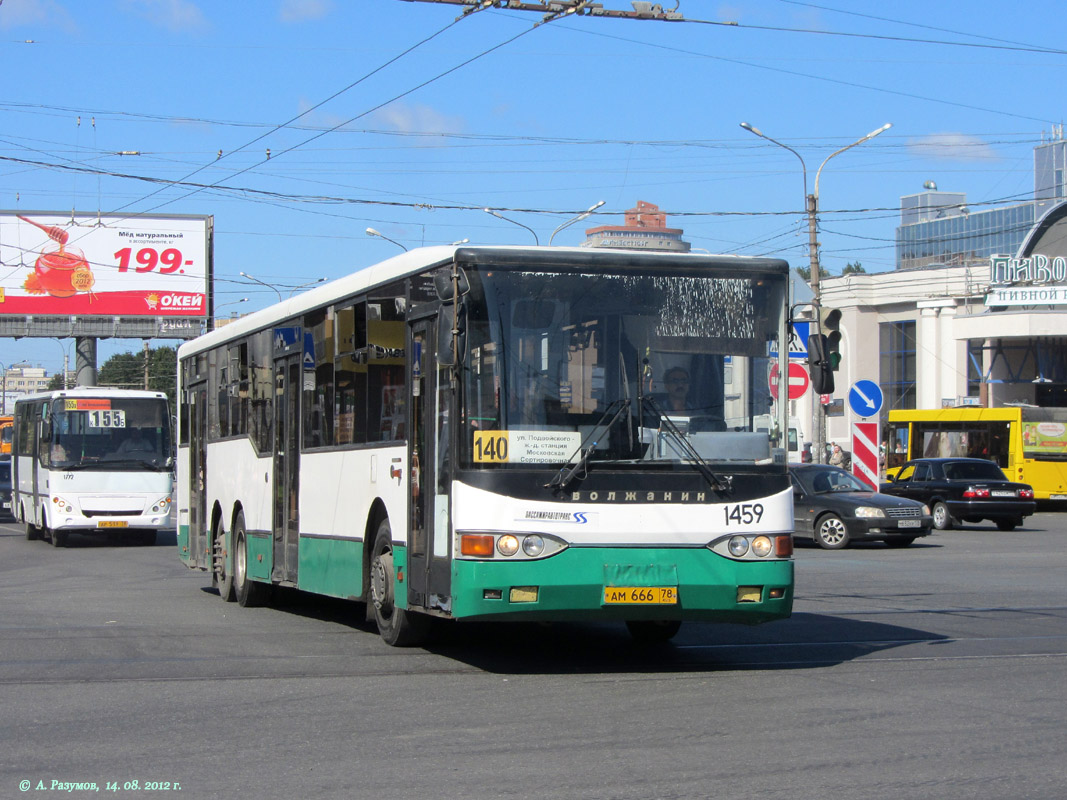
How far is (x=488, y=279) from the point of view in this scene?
9547 millimetres

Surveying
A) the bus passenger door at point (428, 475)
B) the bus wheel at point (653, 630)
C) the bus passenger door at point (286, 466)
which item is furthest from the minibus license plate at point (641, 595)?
the bus passenger door at point (286, 466)

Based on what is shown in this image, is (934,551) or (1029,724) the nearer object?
(1029,724)

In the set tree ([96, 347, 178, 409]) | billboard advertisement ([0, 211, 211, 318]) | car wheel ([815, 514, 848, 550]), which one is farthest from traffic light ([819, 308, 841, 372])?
tree ([96, 347, 178, 409])

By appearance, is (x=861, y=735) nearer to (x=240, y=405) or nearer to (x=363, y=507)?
(x=363, y=507)

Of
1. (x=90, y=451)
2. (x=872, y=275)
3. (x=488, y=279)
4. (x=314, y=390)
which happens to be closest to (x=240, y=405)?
(x=314, y=390)

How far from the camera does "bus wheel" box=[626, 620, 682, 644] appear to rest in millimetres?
11484

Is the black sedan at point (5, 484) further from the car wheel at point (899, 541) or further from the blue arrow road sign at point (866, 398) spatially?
the car wheel at point (899, 541)

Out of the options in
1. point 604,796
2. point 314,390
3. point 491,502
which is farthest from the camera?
point 314,390

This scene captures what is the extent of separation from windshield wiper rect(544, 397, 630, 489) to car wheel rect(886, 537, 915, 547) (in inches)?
680

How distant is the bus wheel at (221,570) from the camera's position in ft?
51.9

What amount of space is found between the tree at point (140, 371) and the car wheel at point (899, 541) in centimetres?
8353

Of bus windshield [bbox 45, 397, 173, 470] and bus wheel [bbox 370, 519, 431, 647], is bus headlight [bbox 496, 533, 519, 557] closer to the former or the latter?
bus wheel [bbox 370, 519, 431, 647]

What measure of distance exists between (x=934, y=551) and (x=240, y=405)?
1406cm

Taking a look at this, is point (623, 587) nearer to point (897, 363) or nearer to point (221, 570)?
point (221, 570)
